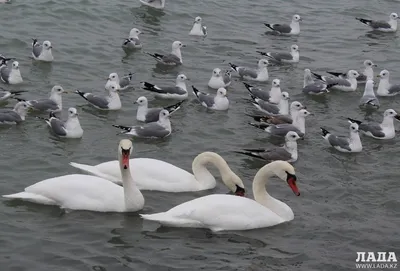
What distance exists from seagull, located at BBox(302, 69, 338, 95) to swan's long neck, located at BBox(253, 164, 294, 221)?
653cm

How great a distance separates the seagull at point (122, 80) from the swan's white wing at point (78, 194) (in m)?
5.90

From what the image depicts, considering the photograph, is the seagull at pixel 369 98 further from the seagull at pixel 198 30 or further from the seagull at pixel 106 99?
the seagull at pixel 198 30

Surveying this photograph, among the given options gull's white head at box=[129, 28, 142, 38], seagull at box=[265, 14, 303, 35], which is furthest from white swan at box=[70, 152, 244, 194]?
seagull at box=[265, 14, 303, 35]

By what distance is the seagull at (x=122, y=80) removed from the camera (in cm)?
1803

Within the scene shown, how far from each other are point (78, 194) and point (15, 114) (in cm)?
426

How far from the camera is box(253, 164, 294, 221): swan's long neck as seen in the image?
12.5 metres

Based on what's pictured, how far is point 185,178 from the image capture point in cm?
1341

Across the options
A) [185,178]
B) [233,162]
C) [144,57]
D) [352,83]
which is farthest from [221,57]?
[185,178]

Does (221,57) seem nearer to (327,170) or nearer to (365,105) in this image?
(365,105)

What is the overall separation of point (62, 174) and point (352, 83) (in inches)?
339

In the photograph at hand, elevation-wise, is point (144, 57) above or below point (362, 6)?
below

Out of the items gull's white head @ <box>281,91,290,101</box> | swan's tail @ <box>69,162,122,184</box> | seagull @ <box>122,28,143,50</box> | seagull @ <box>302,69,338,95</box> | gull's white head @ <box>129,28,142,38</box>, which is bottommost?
swan's tail @ <box>69,162,122,184</box>

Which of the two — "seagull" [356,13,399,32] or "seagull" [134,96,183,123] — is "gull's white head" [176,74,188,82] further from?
"seagull" [356,13,399,32]

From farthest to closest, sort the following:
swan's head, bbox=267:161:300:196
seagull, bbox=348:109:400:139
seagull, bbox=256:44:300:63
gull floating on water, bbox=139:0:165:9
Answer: gull floating on water, bbox=139:0:165:9 < seagull, bbox=256:44:300:63 < seagull, bbox=348:109:400:139 < swan's head, bbox=267:161:300:196
